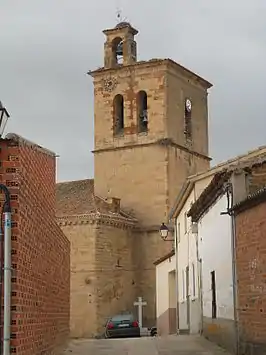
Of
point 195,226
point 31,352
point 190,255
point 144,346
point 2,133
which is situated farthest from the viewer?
point 190,255

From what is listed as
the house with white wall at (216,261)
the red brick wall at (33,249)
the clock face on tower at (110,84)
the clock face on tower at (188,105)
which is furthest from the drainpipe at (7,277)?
the clock face on tower at (188,105)

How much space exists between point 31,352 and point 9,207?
2.64 meters

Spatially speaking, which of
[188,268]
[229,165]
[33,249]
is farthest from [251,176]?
[188,268]

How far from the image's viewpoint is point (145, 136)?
2168 inches

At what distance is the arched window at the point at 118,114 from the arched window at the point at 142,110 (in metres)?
1.46

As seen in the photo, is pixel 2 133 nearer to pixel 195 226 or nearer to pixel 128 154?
pixel 195 226

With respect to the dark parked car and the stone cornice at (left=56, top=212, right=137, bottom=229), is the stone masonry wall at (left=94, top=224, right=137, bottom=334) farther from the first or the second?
the dark parked car

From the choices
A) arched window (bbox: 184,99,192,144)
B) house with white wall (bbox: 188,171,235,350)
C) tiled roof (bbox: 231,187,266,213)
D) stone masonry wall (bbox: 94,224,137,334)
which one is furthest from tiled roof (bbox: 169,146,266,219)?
arched window (bbox: 184,99,192,144)

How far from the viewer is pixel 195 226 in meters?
25.8

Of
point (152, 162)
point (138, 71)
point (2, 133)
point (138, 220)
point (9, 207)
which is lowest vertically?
point (9, 207)

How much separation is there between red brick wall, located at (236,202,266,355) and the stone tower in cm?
3476

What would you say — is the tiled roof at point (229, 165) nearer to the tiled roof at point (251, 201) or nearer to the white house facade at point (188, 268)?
the white house facade at point (188, 268)

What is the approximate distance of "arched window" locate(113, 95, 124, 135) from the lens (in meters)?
57.1

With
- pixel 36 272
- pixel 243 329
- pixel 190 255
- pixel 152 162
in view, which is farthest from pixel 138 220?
pixel 36 272
